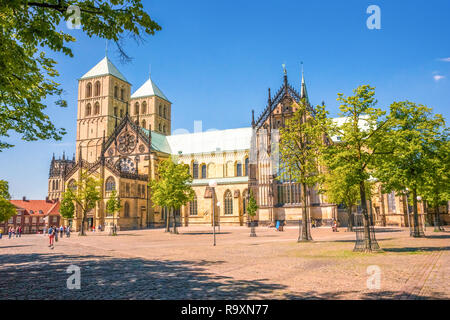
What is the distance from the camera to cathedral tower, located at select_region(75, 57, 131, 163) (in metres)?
79.8

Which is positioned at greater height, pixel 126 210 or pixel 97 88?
pixel 97 88

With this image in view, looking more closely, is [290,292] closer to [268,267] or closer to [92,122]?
[268,267]

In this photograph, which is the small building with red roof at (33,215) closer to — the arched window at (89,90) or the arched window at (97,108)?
the arched window at (97,108)

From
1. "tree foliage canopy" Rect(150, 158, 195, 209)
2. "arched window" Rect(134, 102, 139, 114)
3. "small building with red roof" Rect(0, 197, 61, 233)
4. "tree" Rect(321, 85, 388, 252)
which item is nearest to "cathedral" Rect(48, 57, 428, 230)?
"arched window" Rect(134, 102, 139, 114)

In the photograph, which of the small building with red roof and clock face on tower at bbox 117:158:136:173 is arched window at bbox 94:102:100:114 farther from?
the small building with red roof

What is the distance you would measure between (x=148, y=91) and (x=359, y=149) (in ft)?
267

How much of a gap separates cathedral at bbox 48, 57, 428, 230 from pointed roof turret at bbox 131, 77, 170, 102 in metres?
2.52

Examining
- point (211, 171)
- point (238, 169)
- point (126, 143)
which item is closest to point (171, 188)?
point (238, 169)

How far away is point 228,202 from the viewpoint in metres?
67.0

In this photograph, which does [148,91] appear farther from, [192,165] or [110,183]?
[110,183]

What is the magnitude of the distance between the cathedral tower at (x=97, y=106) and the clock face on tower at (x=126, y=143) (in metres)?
9.71

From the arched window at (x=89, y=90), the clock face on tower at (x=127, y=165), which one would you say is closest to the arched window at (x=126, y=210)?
the clock face on tower at (x=127, y=165)
